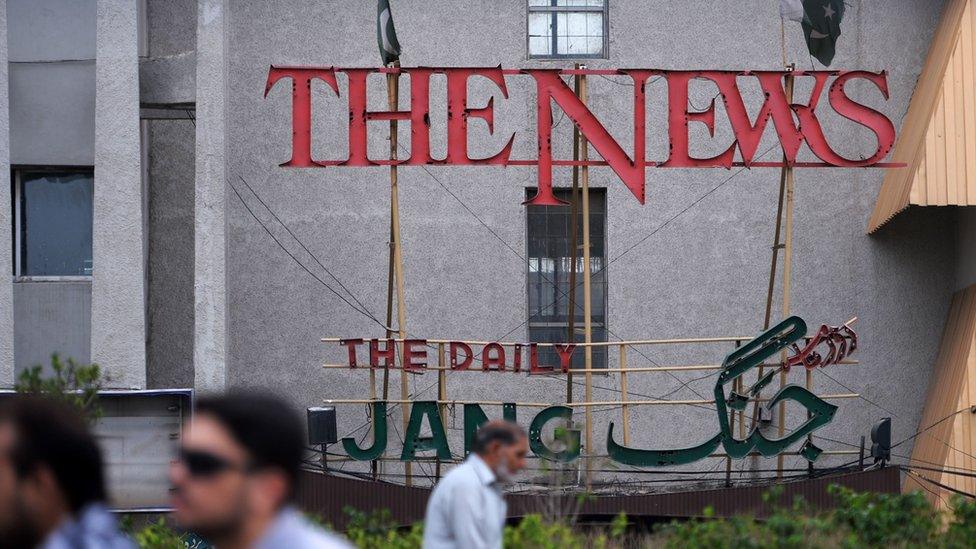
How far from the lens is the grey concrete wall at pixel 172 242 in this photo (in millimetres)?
21438

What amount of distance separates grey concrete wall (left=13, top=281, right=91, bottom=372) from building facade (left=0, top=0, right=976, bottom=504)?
104 inches

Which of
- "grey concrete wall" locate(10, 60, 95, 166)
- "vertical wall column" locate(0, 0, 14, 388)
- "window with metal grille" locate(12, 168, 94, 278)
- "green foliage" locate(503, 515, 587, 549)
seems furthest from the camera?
"window with metal grille" locate(12, 168, 94, 278)

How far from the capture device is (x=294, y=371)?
2161cm

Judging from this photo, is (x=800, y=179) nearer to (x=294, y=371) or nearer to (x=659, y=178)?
(x=659, y=178)

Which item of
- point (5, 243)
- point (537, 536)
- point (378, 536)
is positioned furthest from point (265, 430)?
point (5, 243)

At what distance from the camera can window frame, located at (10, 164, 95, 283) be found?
18.7 meters

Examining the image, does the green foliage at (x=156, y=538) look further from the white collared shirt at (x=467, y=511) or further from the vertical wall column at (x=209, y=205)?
the vertical wall column at (x=209, y=205)

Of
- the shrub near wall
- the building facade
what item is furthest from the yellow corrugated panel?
the shrub near wall

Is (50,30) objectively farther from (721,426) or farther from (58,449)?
(58,449)

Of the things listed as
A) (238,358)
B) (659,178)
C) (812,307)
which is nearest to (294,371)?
(238,358)

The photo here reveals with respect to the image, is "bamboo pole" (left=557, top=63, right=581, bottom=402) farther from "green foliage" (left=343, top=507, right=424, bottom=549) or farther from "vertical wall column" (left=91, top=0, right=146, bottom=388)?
"green foliage" (left=343, top=507, right=424, bottom=549)

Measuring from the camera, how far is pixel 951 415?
64.3ft

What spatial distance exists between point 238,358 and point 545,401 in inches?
202

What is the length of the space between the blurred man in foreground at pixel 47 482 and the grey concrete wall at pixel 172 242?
17080 mm
